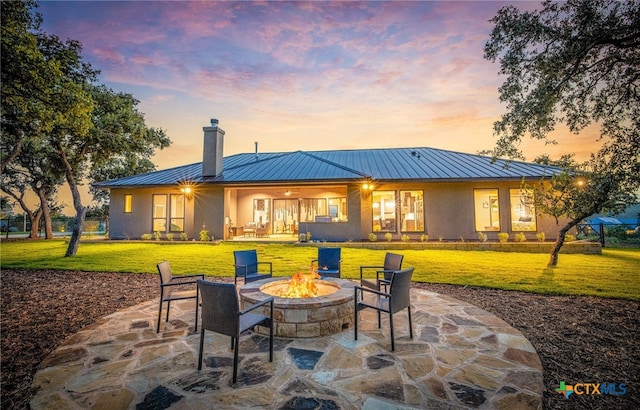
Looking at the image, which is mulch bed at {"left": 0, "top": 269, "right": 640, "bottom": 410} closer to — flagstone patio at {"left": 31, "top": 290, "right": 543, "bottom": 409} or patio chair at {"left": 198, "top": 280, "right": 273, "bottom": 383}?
flagstone patio at {"left": 31, "top": 290, "right": 543, "bottom": 409}

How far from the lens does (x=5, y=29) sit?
5.07 metres

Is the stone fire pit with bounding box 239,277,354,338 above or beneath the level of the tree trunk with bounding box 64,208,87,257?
beneath

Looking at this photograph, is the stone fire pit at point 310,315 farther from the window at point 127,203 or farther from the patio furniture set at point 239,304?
the window at point 127,203

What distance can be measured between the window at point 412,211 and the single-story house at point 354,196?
5cm

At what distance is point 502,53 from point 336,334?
6.45 m

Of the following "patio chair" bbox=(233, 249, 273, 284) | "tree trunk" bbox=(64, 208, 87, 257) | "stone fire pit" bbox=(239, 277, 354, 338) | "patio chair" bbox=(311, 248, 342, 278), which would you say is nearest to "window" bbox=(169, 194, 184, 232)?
"tree trunk" bbox=(64, 208, 87, 257)

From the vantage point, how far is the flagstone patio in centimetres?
228

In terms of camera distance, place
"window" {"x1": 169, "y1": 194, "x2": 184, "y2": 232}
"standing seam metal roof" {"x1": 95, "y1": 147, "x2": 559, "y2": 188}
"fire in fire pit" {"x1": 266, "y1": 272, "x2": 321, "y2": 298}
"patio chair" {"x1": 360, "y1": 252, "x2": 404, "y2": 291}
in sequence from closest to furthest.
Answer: "fire in fire pit" {"x1": 266, "y1": 272, "x2": 321, "y2": 298}, "patio chair" {"x1": 360, "y1": 252, "x2": 404, "y2": 291}, "standing seam metal roof" {"x1": 95, "y1": 147, "x2": 559, "y2": 188}, "window" {"x1": 169, "y1": 194, "x2": 184, "y2": 232}

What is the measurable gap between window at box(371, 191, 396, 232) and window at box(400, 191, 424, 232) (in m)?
0.42

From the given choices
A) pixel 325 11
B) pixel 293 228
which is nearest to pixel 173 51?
pixel 325 11

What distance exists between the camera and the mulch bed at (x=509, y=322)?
258 centimetres

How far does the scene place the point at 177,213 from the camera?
14.8 metres

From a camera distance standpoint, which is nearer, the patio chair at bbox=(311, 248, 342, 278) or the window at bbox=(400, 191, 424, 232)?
the patio chair at bbox=(311, 248, 342, 278)

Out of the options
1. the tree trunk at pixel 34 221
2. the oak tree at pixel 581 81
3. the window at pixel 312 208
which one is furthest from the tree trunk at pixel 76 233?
the tree trunk at pixel 34 221
